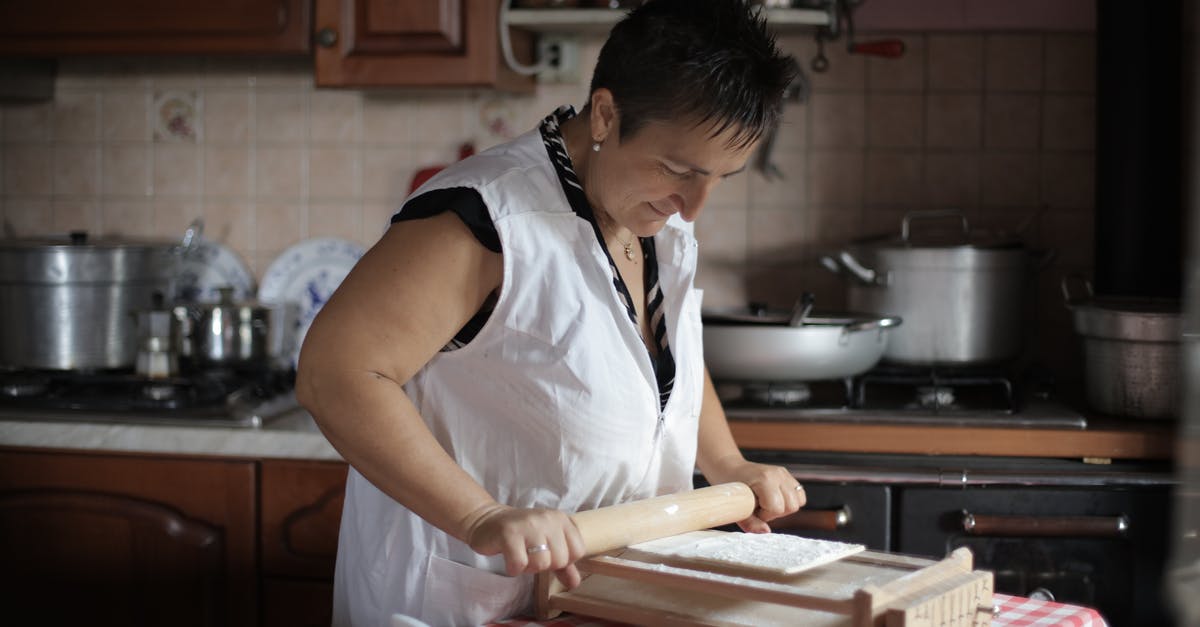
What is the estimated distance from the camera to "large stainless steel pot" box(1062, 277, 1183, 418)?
198 cm

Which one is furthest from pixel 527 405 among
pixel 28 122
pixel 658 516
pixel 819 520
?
pixel 28 122

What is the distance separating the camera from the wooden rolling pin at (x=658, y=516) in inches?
41.1

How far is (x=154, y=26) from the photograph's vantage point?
92.9 inches

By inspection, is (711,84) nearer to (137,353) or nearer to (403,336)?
(403,336)

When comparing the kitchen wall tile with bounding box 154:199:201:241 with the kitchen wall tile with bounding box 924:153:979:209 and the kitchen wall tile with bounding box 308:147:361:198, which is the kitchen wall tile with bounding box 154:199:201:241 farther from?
the kitchen wall tile with bounding box 924:153:979:209

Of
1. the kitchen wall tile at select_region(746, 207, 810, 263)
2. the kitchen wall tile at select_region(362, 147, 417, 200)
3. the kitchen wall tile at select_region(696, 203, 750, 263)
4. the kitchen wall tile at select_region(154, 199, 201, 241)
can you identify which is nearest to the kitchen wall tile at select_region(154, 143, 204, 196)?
the kitchen wall tile at select_region(154, 199, 201, 241)

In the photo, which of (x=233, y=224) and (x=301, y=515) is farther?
(x=233, y=224)

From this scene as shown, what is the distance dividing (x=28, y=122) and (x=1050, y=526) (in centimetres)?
223

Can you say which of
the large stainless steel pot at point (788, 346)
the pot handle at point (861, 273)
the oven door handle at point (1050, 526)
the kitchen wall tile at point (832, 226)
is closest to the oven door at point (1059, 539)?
the oven door handle at point (1050, 526)

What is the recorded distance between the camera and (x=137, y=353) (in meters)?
2.35

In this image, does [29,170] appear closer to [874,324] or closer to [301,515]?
[301,515]

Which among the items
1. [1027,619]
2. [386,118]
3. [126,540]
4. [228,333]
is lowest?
[126,540]

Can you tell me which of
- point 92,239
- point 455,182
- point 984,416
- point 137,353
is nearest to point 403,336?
point 455,182

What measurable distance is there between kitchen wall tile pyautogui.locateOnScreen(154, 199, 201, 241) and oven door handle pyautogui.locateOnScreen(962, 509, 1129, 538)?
1.72 metres
